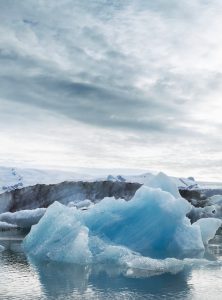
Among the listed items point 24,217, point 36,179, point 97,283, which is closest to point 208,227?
point 97,283

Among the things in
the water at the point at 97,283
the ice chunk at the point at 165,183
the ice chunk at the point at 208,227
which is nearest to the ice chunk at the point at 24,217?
the ice chunk at the point at 165,183

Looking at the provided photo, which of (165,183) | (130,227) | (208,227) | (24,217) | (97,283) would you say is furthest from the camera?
(24,217)

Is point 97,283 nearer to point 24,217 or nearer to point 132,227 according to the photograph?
point 132,227

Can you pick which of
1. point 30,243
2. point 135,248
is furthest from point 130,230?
point 30,243

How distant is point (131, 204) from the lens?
1377 cm

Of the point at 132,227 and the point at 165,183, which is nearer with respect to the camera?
the point at 132,227

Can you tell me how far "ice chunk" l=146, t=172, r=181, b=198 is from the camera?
54.2 feet

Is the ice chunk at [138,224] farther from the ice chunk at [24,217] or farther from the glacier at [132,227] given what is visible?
the ice chunk at [24,217]

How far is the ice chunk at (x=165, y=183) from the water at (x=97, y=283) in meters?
5.83

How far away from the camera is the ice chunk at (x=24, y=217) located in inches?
1125

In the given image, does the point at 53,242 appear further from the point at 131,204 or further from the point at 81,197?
the point at 81,197

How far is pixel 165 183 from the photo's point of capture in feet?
54.9

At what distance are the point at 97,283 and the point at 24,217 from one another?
2135 cm

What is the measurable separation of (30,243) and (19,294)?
651 cm
